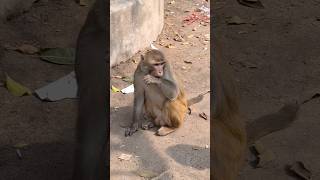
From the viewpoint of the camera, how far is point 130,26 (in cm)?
485

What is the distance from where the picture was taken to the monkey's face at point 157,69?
4105 mm

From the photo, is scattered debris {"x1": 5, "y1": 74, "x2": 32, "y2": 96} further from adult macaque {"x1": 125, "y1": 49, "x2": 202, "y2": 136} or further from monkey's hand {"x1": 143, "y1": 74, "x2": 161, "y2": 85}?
monkey's hand {"x1": 143, "y1": 74, "x2": 161, "y2": 85}

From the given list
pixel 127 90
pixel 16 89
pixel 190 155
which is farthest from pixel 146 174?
pixel 16 89

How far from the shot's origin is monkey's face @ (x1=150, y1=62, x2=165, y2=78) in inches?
162

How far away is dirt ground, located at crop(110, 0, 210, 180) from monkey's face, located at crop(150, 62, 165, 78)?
37 cm
